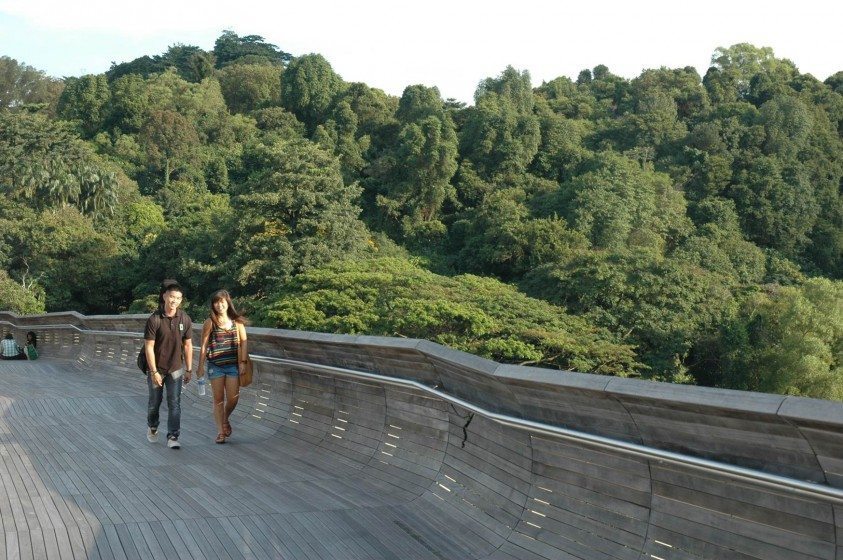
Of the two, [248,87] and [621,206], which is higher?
[248,87]

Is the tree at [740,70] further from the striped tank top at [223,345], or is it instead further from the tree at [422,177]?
the striped tank top at [223,345]

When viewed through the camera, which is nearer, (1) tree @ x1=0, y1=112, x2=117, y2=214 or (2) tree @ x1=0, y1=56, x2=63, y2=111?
(1) tree @ x1=0, y1=112, x2=117, y2=214

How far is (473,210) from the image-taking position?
9100 cm

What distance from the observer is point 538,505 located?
21.2ft

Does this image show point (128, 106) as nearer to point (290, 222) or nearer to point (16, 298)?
point (16, 298)

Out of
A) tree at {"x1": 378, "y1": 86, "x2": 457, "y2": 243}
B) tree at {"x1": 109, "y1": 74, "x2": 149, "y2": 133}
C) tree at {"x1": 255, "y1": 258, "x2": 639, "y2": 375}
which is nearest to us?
tree at {"x1": 255, "y1": 258, "x2": 639, "y2": 375}

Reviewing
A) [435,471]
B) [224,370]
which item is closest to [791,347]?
[224,370]

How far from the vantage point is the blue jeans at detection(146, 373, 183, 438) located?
33.3ft

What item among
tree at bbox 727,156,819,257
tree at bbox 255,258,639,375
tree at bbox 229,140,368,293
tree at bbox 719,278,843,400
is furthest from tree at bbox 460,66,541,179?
tree at bbox 255,258,639,375

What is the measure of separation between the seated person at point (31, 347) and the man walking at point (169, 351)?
1603 centimetres

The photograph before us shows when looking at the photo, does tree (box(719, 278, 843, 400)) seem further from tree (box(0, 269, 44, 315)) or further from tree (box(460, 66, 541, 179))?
tree (box(460, 66, 541, 179))

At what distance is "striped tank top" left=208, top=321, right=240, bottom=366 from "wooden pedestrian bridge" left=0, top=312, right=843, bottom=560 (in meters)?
0.52

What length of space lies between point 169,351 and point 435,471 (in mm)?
3316

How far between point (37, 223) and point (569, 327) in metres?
31.0
